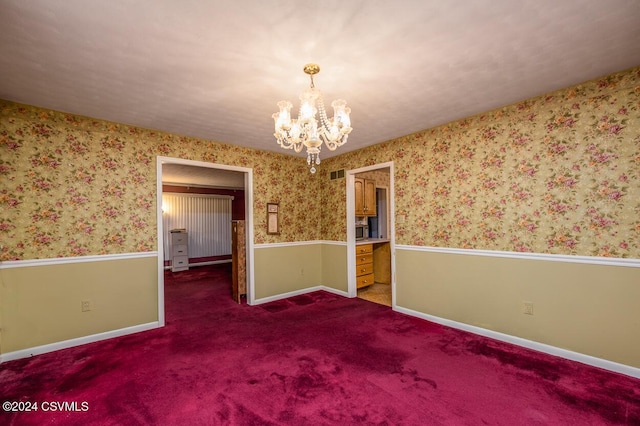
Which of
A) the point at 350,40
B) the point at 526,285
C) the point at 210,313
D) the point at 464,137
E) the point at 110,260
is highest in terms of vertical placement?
the point at 350,40

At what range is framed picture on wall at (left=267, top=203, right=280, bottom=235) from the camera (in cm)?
460

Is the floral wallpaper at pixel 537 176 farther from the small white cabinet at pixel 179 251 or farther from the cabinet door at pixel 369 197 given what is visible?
the small white cabinet at pixel 179 251

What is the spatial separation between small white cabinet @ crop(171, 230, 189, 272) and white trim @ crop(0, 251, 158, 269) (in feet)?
A: 13.8

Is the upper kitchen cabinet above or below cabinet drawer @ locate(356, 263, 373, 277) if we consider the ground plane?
above

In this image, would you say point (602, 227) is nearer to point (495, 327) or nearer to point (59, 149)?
point (495, 327)

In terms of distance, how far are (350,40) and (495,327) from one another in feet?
10.5

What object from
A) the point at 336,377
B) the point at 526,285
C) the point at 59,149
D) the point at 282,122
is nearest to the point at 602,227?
the point at 526,285

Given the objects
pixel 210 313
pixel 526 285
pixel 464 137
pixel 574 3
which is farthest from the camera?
pixel 210 313

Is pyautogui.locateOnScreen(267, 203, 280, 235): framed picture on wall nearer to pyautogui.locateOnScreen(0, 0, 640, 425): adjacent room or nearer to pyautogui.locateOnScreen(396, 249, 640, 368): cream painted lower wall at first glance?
pyautogui.locateOnScreen(0, 0, 640, 425): adjacent room

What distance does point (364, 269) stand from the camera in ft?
16.7

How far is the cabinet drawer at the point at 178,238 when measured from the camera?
7.34 m

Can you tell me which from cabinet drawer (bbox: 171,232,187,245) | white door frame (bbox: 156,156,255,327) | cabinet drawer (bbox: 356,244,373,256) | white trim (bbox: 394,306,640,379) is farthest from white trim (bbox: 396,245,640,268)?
cabinet drawer (bbox: 171,232,187,245)

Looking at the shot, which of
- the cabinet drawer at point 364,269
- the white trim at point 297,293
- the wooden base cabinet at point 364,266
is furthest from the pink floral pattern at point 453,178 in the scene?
the white trim at point 297,293

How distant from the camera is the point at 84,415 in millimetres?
1901
